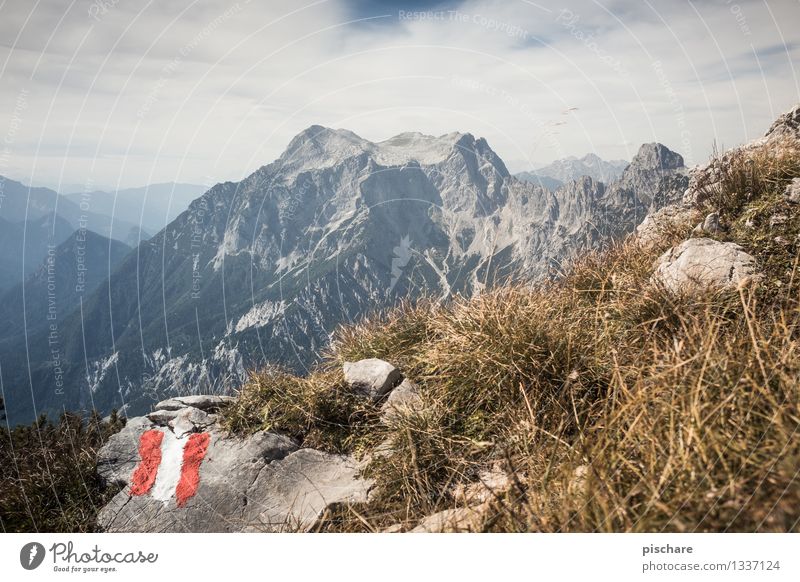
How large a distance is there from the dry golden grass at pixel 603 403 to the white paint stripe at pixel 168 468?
2.78 feet

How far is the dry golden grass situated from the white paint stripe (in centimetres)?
85

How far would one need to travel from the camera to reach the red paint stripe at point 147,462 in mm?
5832

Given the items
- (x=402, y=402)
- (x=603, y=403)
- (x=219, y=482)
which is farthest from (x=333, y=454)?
(x=603, y=403)

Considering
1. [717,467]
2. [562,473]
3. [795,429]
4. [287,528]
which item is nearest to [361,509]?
[287,528]

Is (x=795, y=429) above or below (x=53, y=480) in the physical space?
above

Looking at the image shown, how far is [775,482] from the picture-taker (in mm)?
2459

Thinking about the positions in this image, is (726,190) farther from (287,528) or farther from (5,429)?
(5,429)

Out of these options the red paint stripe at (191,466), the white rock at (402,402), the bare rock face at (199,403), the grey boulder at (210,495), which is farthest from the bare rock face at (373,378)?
the bare rock face at (199,403)

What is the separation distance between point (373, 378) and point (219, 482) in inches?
92.6

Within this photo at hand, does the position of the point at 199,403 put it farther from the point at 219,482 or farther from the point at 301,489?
the point at 301,489

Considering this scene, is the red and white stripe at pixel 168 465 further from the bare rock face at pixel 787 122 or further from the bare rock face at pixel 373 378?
the bare rock face at pixel 787 122

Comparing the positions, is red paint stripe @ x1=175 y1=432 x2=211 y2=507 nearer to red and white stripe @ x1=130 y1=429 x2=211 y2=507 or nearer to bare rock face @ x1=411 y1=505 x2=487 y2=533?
red and white stripe @ x1=130 y1=429 x2=211 y2=507

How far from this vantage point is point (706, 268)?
500 cm
